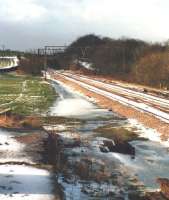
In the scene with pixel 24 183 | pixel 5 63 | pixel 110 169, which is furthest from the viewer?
pixel 5 63

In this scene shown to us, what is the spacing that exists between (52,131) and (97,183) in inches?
331

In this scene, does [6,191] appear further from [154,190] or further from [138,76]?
[138,76]

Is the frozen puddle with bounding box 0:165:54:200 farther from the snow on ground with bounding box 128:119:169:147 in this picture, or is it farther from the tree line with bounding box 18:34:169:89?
the tree line with bounding box 18:34:169:89

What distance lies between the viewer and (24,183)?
452 inches

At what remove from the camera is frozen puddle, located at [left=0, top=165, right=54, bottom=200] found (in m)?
10.6

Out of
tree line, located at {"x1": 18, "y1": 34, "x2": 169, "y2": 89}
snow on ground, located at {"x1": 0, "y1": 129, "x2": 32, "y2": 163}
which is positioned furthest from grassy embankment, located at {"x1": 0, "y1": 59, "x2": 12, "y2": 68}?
snow on ground, located at {"x1": 0, "y1": 129, "x2": 32, "y2": 163}

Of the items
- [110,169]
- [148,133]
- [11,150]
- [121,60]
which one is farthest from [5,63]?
[110,169]

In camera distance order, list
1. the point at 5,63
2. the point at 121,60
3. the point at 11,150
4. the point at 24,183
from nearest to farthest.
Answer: the point at 24,183 < the point at 11,150 < the point at 121,60 < the point at 5,63

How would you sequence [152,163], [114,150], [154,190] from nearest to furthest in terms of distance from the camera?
[154,190]
[152,163]
[114,150]

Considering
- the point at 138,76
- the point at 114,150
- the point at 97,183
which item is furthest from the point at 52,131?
the point at 138,76

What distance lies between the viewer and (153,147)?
16.9 meters

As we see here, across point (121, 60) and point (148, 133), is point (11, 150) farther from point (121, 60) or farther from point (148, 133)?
point (121, 60)

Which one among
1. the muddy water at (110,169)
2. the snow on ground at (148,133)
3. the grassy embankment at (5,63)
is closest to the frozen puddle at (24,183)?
the muddy water at (110,169)

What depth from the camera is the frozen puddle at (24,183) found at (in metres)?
10.6
